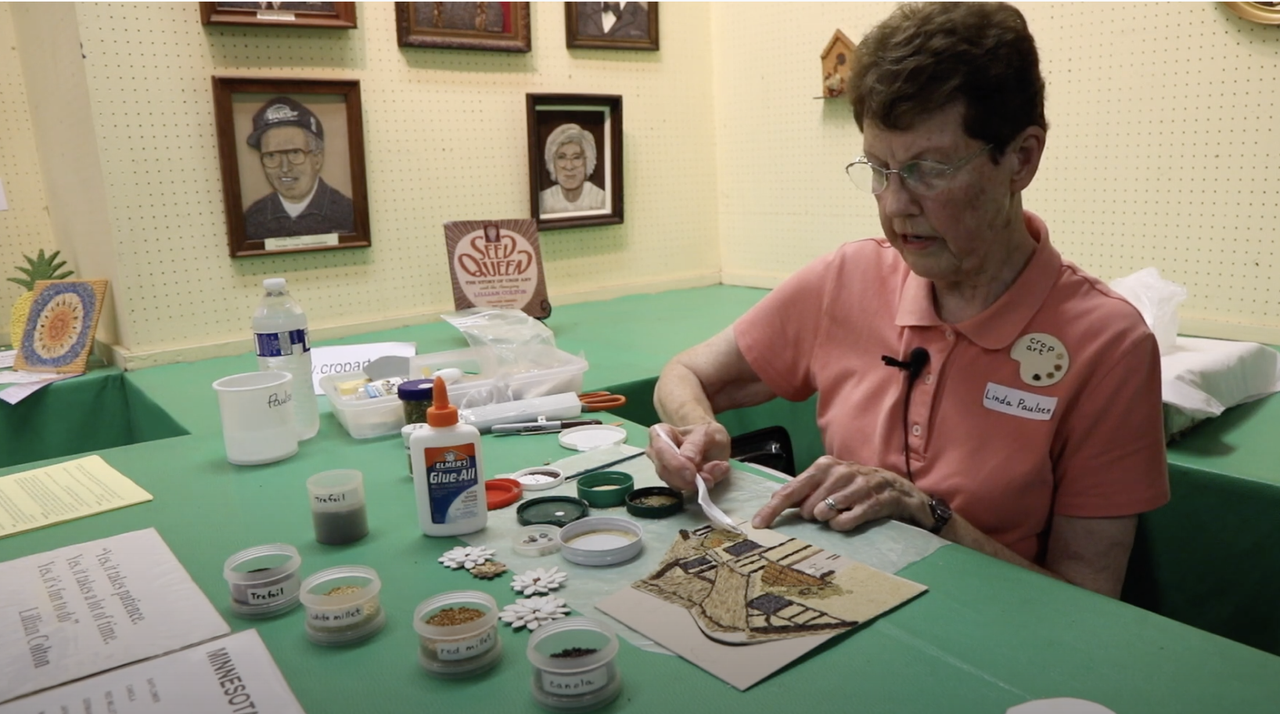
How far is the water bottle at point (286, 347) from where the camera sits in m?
1.41

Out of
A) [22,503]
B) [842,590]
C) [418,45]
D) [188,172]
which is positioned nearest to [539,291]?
[418,45]

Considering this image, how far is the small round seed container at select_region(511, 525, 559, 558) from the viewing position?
3.17 ft

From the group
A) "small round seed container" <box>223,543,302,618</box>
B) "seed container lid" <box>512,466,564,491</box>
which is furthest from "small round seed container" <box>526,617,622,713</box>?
"seed container lid" <box>512,466,564,491</box>

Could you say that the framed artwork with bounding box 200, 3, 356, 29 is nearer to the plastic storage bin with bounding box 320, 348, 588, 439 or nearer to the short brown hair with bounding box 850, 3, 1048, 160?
the plastic storage bin with bounding box 320, 348, 588, 439

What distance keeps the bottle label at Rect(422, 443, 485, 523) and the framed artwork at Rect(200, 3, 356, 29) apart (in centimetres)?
148

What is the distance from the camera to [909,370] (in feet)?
3.92

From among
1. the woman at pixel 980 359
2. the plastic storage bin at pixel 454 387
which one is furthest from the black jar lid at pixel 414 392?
the woman at pixel 980 359

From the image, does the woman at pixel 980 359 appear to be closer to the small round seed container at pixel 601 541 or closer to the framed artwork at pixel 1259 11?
the small round seed container at pixel 601 541

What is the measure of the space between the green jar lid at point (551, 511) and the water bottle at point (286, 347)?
0.53 meters

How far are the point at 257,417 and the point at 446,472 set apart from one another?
1.48 feet

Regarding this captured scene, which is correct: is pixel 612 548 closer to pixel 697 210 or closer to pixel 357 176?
pixel 357 176

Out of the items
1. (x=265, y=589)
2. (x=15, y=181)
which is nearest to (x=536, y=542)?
(x=265, y=589)

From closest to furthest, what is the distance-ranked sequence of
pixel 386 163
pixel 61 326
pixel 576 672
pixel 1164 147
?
pixel 576 672 → pixel 1164 147 → pixel 61 326 → pixel 386 163

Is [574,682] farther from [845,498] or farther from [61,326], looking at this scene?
[61,326]
